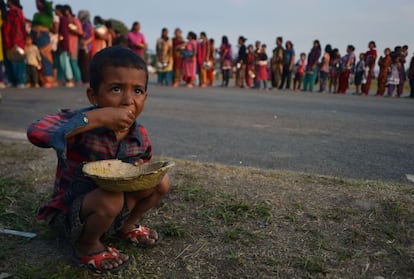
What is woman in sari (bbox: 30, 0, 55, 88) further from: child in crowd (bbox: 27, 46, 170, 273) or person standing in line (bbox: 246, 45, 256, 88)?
child in crowd (bbox: 27, 46, 170, 273)

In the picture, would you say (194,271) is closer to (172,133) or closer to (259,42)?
(172,133)

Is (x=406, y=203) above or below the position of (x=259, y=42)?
below

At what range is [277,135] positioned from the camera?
4.55 m

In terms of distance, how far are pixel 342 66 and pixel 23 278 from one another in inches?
516

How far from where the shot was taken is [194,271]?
1.68 metres

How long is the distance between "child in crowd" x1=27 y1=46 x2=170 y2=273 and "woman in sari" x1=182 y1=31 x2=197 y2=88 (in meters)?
11.5

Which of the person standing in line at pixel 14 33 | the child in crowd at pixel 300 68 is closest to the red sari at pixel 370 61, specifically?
the child in crowd at pixel 300 68

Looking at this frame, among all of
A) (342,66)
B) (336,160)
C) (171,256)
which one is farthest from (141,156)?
(342,66)

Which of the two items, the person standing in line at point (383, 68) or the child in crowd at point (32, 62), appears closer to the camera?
the child in crowd at point (32, 62)

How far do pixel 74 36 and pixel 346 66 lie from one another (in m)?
8.85

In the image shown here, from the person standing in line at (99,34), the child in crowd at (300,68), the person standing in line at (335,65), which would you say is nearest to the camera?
the person standing in line at (99,34)

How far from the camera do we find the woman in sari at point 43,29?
Answer: 8.78m

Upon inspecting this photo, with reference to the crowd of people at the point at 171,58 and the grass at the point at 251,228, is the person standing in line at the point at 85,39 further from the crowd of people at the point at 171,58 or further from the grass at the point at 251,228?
the grass at the point at 251,228

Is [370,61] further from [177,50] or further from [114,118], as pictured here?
[114,118]
